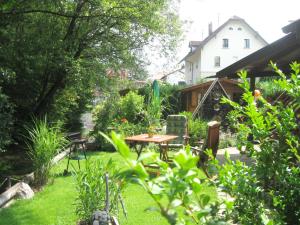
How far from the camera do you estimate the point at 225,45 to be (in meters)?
37.0

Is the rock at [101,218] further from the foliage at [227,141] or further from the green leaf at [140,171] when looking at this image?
the foliage at [227,141]

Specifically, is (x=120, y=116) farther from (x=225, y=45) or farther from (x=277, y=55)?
(x=225, y=45)

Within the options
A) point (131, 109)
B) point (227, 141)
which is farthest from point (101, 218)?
point (131, 109)

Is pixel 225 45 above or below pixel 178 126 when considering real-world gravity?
above

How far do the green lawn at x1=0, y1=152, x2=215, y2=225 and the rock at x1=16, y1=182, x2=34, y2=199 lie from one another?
0.11 metres

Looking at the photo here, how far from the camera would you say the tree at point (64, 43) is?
9234 mm

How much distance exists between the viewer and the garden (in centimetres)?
119

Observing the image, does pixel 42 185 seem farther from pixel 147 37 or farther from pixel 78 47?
pixel 147 37

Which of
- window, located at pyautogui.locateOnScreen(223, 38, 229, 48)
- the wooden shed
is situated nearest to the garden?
the wooden shed

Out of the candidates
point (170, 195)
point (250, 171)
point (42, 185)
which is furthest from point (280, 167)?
point (42, 185)

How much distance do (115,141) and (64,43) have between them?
382 inches

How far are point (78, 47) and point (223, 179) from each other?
10.3m

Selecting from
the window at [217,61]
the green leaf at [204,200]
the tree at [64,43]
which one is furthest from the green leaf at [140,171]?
the window at [217,61]

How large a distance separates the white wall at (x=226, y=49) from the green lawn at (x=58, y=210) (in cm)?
3103
